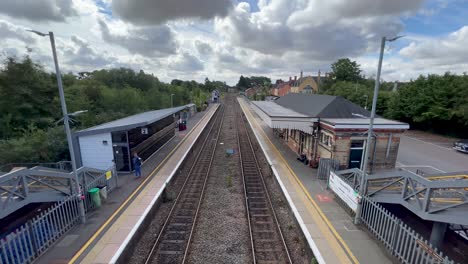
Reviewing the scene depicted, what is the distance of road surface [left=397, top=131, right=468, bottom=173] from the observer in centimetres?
1742

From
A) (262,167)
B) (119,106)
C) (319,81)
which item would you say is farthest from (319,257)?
(319,81)

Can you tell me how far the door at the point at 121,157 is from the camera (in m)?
15.2

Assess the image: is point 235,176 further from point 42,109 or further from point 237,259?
point 42,109

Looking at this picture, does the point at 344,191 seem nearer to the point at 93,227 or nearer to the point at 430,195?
the point at 430,195

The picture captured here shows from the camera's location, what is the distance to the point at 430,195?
6.88 m

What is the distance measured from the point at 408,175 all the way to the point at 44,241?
42.2 ft

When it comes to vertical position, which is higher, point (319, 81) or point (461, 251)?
point (319, 81)

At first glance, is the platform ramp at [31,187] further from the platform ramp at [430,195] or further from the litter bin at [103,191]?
the platform ramp at [430,195]

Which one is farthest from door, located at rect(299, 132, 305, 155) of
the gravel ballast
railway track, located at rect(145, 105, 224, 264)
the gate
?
railway track, located at rect(145, 105, 224, 264)

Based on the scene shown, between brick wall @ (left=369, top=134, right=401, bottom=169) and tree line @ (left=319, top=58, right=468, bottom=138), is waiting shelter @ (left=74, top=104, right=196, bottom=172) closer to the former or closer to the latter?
brick wall @ (left=369, top=134, right=401, bottom=169)

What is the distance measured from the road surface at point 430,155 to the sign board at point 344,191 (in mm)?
8847

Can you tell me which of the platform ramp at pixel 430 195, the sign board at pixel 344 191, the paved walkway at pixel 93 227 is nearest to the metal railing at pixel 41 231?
the paved walkway at pixel 93 227

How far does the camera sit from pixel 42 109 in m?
21.8

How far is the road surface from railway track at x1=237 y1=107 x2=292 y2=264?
11.8m
